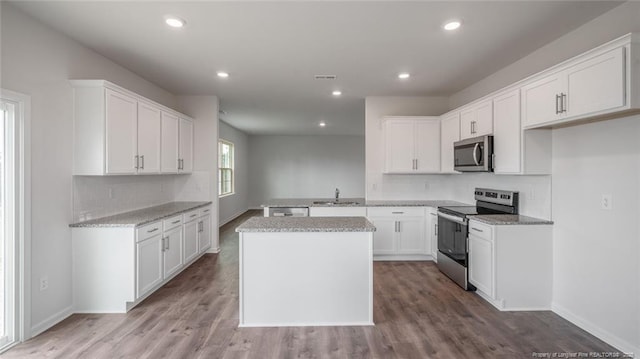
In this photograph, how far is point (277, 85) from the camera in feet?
14.9

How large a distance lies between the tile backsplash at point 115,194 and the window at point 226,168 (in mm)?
3370

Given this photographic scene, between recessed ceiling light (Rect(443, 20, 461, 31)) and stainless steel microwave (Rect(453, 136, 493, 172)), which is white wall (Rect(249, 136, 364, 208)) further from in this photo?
recessed ceiling light (Rect(443, 20, 461, 31))

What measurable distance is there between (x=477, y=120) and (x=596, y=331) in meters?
2.37

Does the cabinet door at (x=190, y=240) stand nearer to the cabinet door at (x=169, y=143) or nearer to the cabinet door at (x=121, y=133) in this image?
the cabinet door at (x=169, y=143)

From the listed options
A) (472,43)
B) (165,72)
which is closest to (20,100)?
(165,72)

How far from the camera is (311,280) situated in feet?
9.28

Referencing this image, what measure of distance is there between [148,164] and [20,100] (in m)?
1.44

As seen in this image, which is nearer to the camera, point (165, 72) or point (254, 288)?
point (254, 288)

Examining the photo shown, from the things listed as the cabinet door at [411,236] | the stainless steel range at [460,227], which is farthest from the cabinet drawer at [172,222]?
the stainless steel range at [460,227]

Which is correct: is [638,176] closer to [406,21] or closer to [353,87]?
[406,21]

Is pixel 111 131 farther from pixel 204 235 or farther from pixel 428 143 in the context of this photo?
pixel 428 143

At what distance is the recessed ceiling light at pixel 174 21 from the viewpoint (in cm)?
260

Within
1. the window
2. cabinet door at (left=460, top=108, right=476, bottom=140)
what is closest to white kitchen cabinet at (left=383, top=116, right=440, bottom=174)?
cabinet door at (left=460, top=108, right=476, bottom=140)

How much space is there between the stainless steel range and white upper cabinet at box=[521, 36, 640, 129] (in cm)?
102
